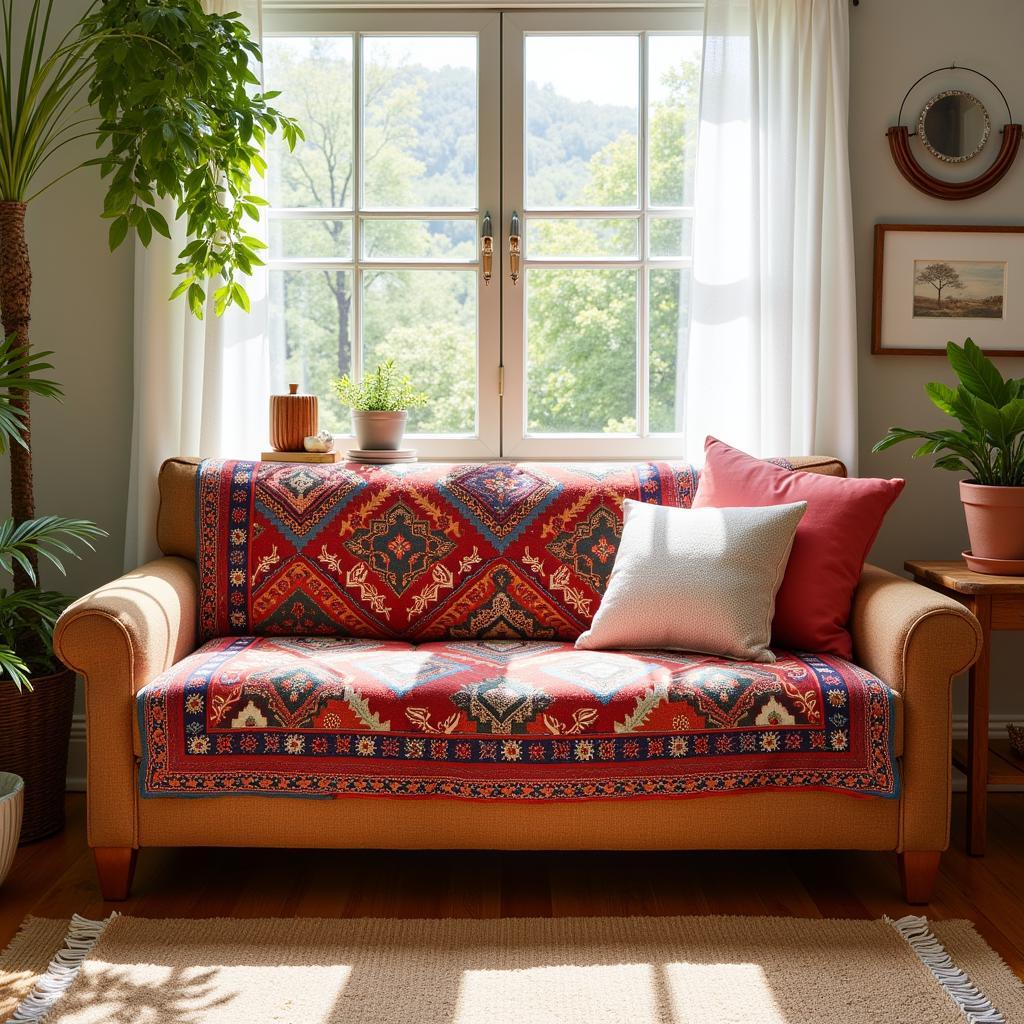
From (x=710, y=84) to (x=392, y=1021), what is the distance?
2.57m

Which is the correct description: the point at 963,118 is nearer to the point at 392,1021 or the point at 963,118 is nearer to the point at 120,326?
the point at 120,326

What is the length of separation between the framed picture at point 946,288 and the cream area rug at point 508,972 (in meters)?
1.77

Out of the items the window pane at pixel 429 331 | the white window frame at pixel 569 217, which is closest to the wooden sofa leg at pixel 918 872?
the white window frame at pixel 569 217

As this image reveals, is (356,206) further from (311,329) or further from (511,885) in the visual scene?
(511,885)

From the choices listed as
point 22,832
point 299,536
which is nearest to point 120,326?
point 299,536

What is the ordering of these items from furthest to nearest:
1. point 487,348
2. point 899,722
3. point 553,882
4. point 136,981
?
point 487,348 → point 553,882 → point 899,722 → point 136,981

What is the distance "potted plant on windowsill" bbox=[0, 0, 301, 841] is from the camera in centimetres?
250

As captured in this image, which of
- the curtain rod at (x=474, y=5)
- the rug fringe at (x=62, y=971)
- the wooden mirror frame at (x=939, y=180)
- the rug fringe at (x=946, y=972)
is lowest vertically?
the rug fringe at (x=946, y=972)

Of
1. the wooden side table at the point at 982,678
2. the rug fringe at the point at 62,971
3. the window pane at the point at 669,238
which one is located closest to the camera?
the rug fringe at the point at 62,971

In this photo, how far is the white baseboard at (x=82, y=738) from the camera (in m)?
3.08

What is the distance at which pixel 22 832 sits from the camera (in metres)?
2.63

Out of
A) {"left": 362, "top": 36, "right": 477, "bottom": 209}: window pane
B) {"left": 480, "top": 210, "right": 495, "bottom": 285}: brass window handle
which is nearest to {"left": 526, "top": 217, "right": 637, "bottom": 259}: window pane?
{"left": 480, "top": 210, "right": 495, "bottom": 285}: brass window handle

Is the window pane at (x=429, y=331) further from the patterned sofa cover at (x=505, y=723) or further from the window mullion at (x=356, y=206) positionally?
the patterned sofa cover at (x=505, y=723)

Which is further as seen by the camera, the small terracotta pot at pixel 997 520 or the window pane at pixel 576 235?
the window pane at pixel 576 235
